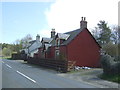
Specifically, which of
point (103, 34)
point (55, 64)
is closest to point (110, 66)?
point (55, 64)

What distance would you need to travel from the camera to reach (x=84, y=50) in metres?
35.0

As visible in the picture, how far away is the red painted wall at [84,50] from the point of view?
113 feet

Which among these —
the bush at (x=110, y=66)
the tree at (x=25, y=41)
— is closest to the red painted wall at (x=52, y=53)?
the bush at (x=110, y=66)

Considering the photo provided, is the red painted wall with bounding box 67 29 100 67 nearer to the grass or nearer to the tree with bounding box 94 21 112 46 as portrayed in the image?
the grass

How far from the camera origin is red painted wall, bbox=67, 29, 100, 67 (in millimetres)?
34375

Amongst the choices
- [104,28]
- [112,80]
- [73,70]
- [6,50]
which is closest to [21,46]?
[6,50]

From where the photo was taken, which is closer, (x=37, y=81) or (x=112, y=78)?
(x=37, y=81)

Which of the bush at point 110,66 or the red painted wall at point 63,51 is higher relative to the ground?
the red painted wall at point 63,51

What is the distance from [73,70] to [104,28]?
46635mm

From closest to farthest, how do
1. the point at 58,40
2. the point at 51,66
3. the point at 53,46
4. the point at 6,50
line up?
1. the point at 51,66
2. the point at 58,40
3. the point at 53,46
4. the point at 6,50

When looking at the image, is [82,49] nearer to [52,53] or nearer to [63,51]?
[63,51]

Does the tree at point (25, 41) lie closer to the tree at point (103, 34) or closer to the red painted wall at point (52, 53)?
the tree at point (103, 34)

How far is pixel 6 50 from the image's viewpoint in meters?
112

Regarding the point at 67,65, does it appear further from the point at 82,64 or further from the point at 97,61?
the point at 97,61
